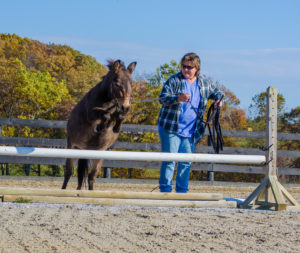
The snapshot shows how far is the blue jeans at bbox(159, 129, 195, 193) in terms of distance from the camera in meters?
5.48

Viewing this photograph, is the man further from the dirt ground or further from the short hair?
the dirt ground

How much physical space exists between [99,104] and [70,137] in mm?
1110

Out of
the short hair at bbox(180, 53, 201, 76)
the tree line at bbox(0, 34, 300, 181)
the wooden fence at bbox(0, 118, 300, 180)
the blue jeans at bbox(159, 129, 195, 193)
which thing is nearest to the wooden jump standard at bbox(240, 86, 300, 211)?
the blue jeans at bbox(159, 129, 195, 193)

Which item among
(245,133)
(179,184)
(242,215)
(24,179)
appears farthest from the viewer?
(245,133)

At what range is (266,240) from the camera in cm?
364

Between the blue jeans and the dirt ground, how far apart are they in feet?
1.77

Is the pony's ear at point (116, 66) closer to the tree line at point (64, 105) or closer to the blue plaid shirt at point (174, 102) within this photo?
the blue plaid shirt at point (174, 102)

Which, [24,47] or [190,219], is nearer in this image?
[190,219]

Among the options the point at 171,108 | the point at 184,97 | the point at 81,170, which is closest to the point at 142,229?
the point at 184,97

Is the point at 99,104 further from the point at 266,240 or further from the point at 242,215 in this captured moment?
the point at 266,240

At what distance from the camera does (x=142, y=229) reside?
12.8 feet

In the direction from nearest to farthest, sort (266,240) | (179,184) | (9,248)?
(9,248), (266,240), (179,184)

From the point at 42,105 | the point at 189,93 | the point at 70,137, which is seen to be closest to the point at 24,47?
the point at 42,105

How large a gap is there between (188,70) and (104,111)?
132cm
